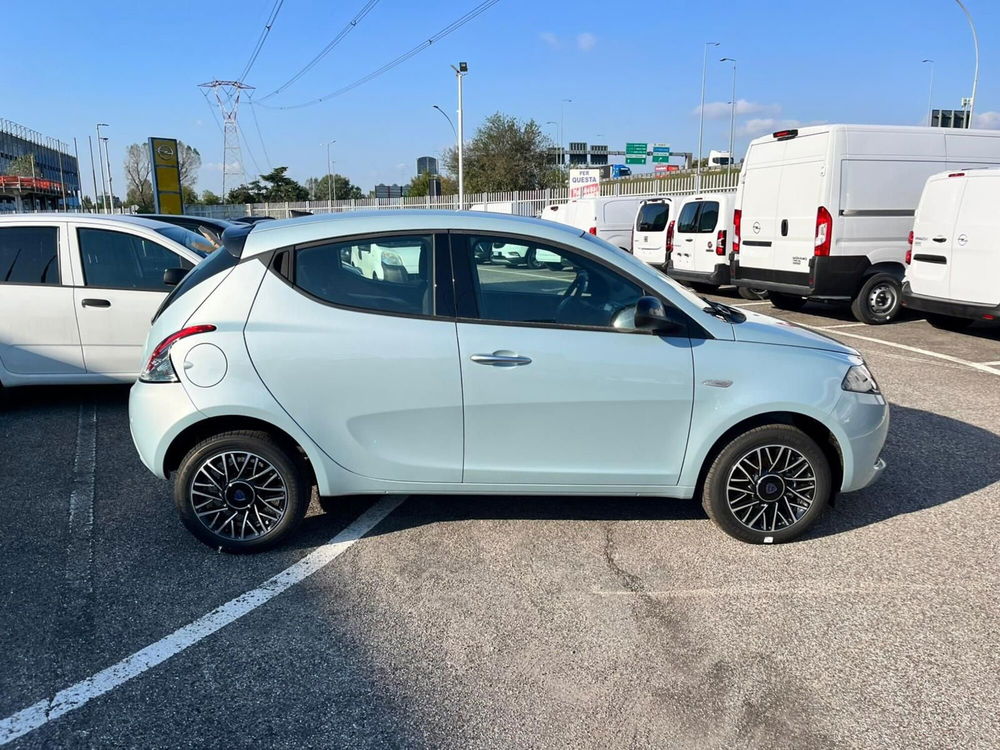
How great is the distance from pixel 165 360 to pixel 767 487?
310cm

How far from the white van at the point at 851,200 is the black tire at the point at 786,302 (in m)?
1.49

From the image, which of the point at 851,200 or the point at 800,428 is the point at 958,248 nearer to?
the point at 851,200

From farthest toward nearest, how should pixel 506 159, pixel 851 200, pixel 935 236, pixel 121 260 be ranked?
pixel 506 159 → pixel 851 200 → pixel 935 236 → pixel 121 260

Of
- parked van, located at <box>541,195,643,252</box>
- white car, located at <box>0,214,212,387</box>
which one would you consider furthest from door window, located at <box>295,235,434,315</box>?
parked van, located at <box>541,195,643,252</box>

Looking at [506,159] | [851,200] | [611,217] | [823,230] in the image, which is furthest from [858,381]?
[506,159]

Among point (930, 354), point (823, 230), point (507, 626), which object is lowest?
point (507, 626)

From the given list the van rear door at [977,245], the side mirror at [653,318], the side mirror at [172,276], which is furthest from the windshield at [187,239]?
the van rear door at [977,245]

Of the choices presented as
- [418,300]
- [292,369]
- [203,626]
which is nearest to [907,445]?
[418,300]

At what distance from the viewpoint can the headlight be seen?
3.90 metres

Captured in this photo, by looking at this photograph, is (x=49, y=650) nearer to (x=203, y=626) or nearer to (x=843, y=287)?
(x=203, y=626)

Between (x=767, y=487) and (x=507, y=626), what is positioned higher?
(x=767, y=487)

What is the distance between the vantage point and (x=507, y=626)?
10.6ft

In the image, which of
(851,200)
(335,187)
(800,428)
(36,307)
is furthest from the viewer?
(335,187)

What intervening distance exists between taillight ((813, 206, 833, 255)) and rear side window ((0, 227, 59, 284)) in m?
8.97
